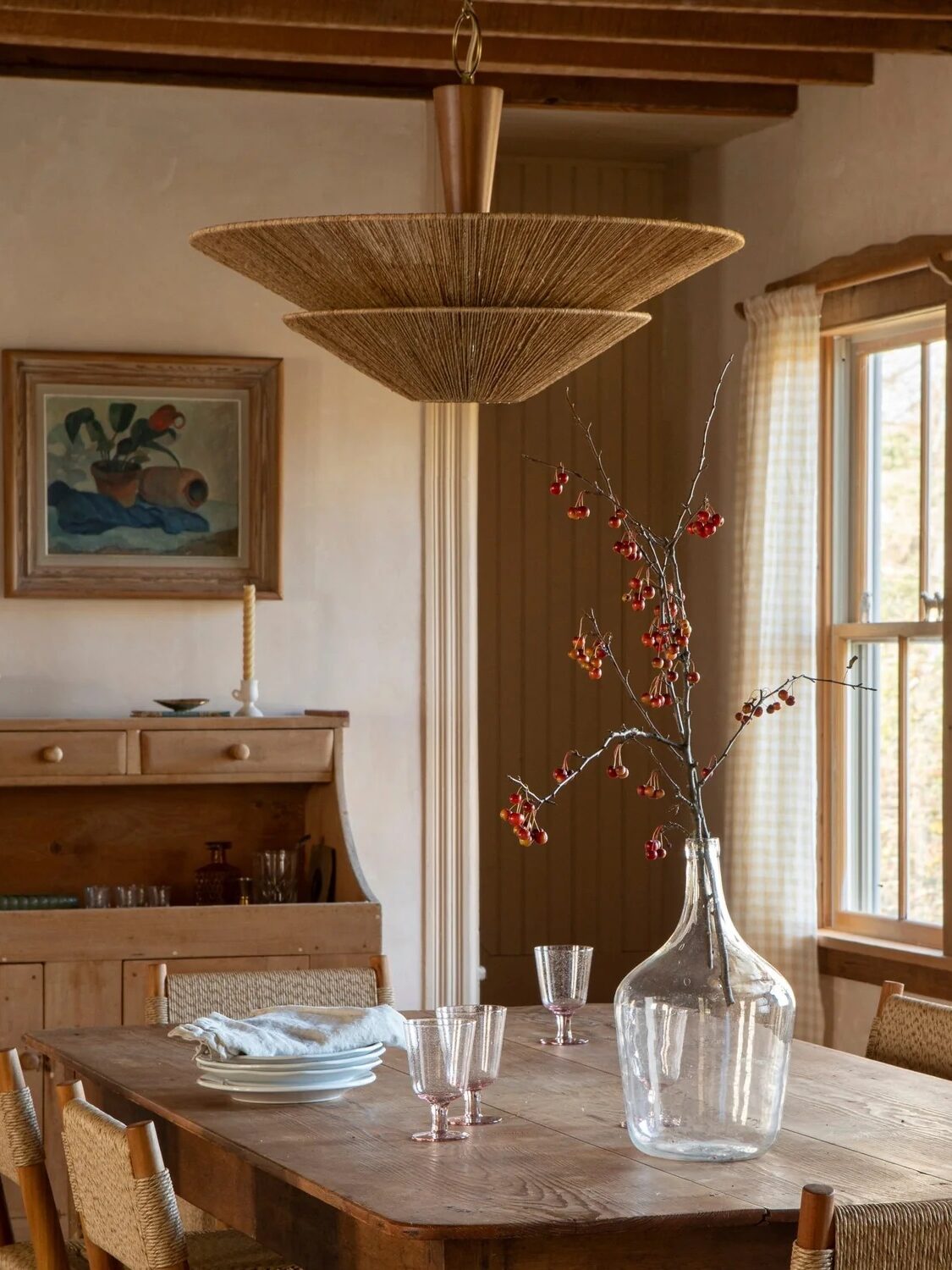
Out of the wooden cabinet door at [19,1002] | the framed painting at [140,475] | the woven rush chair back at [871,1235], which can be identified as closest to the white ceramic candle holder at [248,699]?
the framed painting at [140,475]

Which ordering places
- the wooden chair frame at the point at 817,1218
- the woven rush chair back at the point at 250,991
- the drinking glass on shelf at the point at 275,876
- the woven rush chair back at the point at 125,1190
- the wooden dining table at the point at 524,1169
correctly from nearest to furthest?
the wooden chair frame at the point at 817,1218
the wooden dining table at the point at 524,1169
the woven rush chair back at the point at 125,1190
the woven rush chair back at the point at 250,991
the drinking glass on shelf at the point at 275,876

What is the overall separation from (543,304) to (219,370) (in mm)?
2247

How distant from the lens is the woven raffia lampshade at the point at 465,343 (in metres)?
2.24

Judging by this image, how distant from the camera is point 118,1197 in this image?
1.93 m

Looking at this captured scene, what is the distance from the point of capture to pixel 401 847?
14.8 feet

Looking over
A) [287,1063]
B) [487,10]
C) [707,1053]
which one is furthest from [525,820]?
[487,10]

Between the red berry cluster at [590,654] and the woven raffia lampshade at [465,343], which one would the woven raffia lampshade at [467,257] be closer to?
the woven raffia lampshade at [465,343]

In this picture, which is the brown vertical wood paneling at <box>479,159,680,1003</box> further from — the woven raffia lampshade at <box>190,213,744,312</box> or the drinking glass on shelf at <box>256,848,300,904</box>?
the woven raffia lampshade at <box>190,213,744,312</box>

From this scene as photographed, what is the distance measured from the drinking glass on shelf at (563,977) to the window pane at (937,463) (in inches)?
74.5

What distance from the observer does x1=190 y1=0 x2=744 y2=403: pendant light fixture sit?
2.05 m

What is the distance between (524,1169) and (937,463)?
274cm

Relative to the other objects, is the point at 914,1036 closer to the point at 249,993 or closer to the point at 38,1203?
the point at 249,993

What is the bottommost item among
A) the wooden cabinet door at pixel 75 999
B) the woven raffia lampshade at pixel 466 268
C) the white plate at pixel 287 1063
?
the wooden cabinet door at pixel 75 999

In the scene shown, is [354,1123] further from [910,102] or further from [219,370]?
[910,102]
